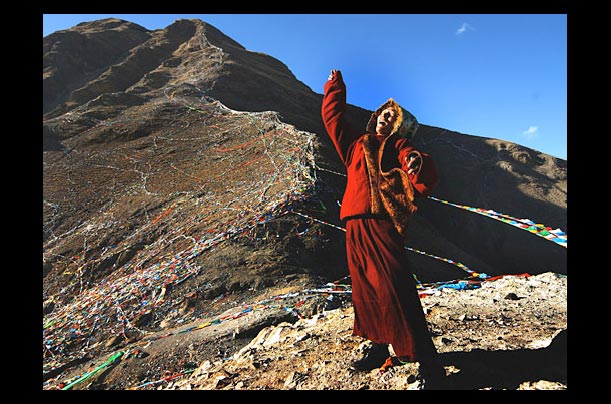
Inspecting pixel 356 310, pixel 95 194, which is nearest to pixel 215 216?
pixel 95 194

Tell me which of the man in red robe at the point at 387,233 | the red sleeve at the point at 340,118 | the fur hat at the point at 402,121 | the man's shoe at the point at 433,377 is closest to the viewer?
the man's shoe at the point at 433,377

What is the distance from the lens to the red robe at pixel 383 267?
3.03 meters

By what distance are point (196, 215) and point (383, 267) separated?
6.78 m

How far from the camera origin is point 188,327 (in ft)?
19.2

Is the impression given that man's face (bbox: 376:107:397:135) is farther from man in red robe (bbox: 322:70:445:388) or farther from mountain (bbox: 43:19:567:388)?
mountain (bbox: 43:19:567:388)

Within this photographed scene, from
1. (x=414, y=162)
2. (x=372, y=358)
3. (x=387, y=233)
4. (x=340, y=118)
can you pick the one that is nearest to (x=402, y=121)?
(x=414, y=162)

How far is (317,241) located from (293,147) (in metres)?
4.34

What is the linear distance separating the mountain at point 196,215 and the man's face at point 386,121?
2057 mm

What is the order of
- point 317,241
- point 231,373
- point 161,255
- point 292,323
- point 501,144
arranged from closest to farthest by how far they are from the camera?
point 231,373 < point 292,323 < point 161,255 < point 317,241 < point 501,144

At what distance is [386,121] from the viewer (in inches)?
135

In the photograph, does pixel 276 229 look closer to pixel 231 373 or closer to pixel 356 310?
pixel 231 373

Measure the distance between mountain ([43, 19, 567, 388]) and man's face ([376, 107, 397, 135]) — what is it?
2.06 meters

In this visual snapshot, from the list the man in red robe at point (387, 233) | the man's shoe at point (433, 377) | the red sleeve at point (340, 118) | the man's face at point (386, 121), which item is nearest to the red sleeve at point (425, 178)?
the man in red robe at point (387, 233)

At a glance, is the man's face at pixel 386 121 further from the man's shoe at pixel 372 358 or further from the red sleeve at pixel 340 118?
the man's shoe at pixel 372 358
